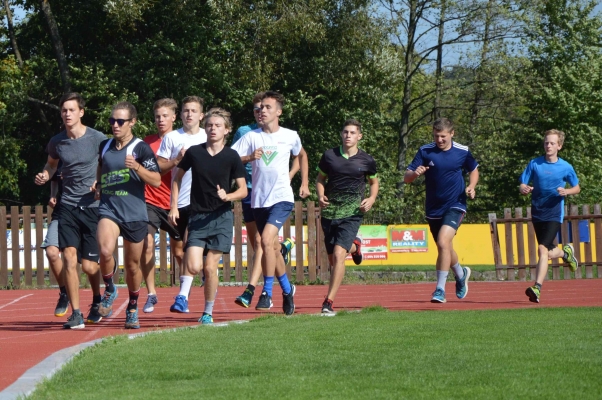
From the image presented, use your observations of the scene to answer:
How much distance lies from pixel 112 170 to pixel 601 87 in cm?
3531

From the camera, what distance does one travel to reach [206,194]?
32.6 ft

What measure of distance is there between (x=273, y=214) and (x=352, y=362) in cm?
474

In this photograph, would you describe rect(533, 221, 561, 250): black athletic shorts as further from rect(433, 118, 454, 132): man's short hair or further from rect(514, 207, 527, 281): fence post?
rect(514, 207, 527, 281): fence post

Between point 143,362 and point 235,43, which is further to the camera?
point 235,43

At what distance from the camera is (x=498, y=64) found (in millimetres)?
42938

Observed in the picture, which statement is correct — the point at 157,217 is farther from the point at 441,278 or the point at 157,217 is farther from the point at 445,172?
the point at 441,278

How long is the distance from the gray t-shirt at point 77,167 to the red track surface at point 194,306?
4.15 feet

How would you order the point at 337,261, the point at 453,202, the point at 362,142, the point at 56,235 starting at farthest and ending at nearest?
1. the point at 362,142
2. the point at 453,202
3. the point at 337,261
4. the point at 56,235

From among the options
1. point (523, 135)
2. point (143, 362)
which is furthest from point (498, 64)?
point (143, 362)

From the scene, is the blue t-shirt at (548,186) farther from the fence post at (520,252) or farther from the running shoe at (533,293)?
the fence post at (520,252)

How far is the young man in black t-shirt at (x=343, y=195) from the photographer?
1139 centimetres

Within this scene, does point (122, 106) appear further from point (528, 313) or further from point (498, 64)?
point (498, 64)

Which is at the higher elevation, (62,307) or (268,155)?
(268,155)

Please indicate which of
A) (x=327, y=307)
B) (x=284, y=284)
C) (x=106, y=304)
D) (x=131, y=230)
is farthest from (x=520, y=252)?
(x=131, y=230)
